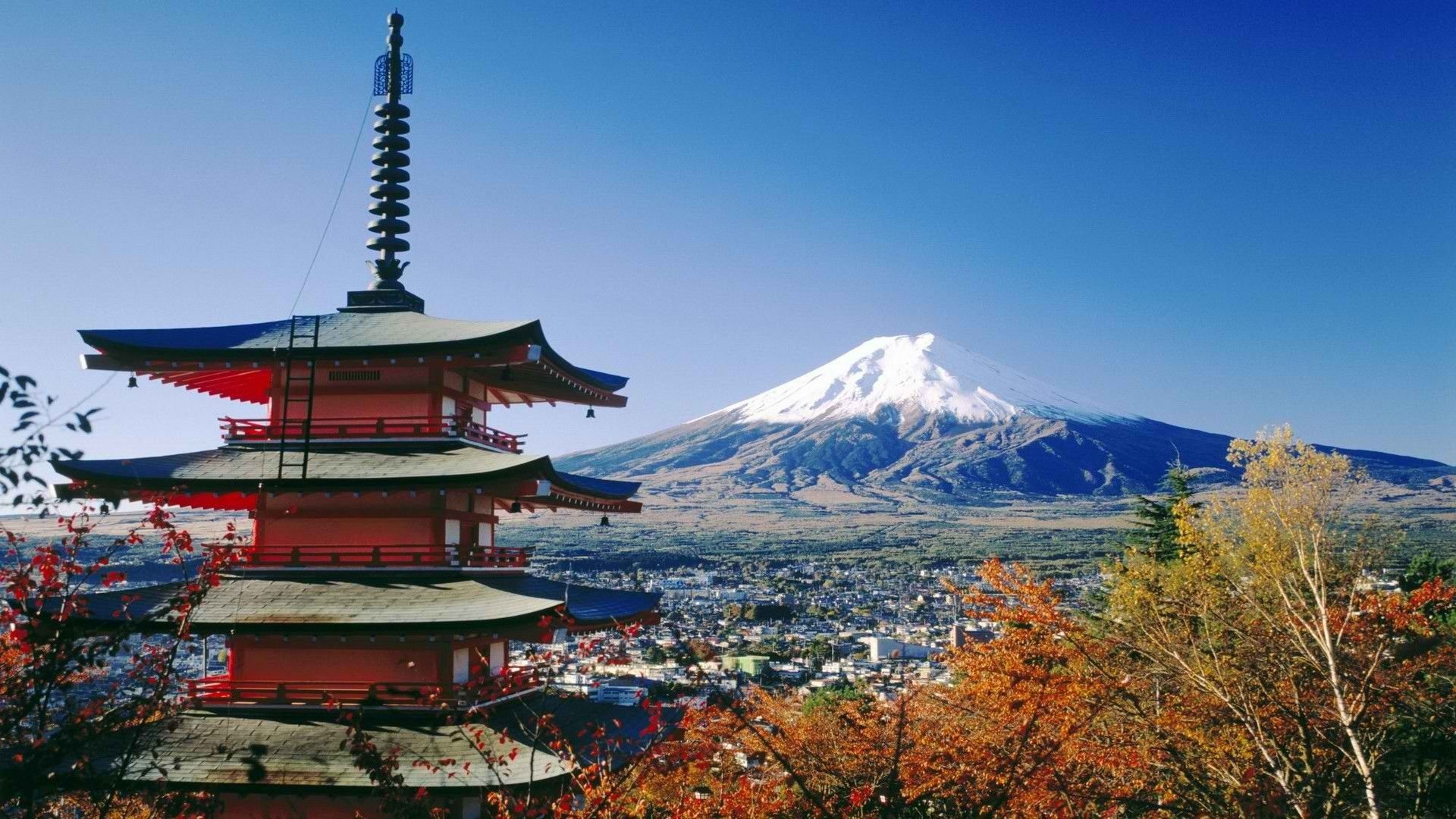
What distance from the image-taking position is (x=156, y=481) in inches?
533

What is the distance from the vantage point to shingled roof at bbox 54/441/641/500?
13.3 m

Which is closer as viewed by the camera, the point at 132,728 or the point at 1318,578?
the point at 132,728

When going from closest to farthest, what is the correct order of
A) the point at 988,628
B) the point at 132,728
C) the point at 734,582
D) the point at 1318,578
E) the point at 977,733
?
the point at 132,728 < the point at 1318,578 < the point at 977,733 < the point at 988,628 < the point at 734,582

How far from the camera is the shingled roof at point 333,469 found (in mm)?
13320

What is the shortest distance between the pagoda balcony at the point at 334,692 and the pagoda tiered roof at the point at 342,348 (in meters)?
4.08

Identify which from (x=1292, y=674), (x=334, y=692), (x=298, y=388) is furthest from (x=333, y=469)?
(x=1292, y=674)

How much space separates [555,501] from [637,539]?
118 metres

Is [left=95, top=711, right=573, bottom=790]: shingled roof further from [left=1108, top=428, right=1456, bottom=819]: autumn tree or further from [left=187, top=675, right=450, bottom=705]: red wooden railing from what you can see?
[left=1108, top=428, right=1456, bottom=819]: autumn tree

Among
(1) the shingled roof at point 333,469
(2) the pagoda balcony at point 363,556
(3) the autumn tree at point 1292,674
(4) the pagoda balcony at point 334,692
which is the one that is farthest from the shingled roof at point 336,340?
(3) the autumn tree at point 1292,674

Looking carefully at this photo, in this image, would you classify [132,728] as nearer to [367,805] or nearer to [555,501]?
[367,805]

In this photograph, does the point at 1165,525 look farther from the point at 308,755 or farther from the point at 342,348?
the point at 308,755

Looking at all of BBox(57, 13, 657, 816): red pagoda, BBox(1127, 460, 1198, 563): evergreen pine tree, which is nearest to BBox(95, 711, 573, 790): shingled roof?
BBox(57, 13, 657, 816): red pagoda

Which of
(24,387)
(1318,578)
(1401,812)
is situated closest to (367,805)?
(24,387)

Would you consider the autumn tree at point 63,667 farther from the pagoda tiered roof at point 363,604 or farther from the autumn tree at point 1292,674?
the autumn tree at point 1292,674
